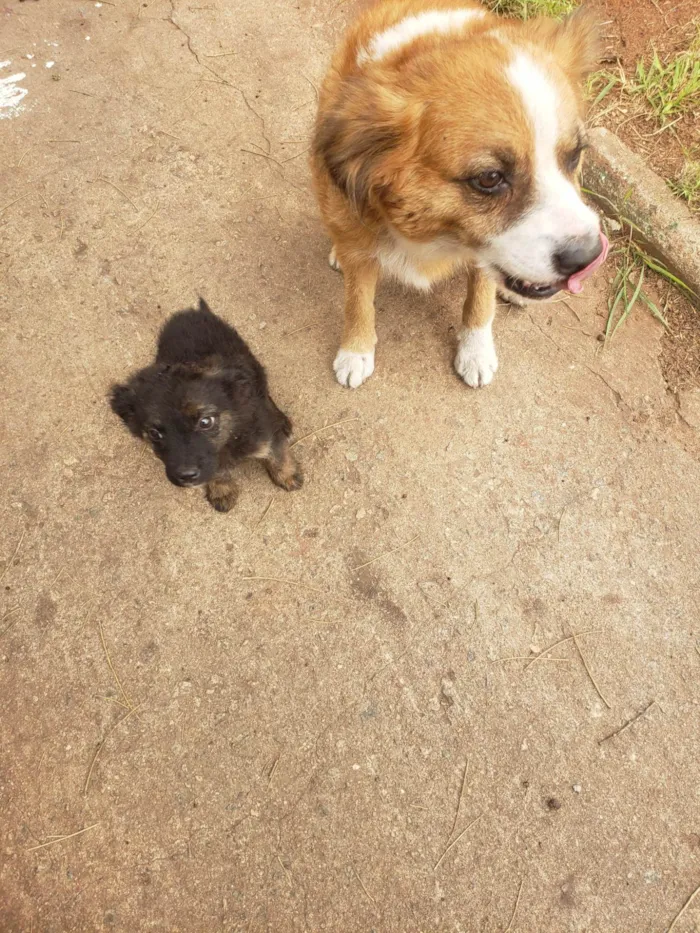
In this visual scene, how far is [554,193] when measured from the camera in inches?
78.5

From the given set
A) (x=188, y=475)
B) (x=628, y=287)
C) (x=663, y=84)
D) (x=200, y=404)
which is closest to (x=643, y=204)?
(x=628, y=287)

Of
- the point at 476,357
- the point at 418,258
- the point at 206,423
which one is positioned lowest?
the point at 206,423

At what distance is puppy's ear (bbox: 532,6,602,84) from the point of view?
2.21 metres

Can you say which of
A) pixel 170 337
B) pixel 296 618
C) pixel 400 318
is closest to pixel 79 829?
pixel 296 618

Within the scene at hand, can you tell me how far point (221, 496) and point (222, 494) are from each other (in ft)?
0.04

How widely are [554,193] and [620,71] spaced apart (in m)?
2.54

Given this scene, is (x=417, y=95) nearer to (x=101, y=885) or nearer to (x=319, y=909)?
(x=319, y=909)

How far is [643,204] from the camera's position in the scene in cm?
335

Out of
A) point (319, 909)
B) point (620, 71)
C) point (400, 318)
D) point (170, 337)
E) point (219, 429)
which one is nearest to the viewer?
point (319, 909)

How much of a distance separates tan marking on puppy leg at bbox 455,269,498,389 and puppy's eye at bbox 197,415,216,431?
135 cm

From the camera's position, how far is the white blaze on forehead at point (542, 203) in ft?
6.21

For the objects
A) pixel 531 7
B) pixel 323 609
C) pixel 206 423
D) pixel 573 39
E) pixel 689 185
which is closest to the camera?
pixel 573 39

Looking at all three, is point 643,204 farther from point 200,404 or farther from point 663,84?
point 200,404

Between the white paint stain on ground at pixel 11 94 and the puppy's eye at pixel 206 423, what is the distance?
9.84 feet
